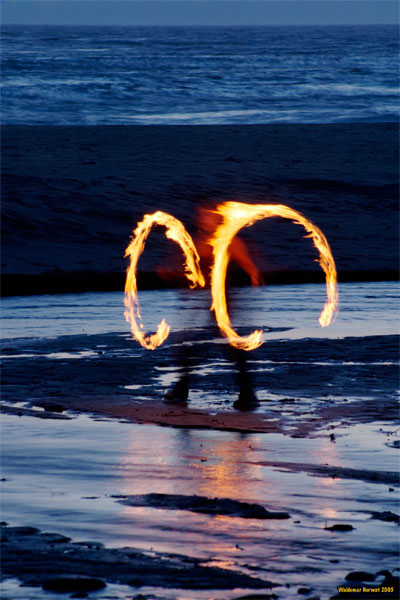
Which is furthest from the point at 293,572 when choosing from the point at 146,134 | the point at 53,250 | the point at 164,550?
the point at 146,134

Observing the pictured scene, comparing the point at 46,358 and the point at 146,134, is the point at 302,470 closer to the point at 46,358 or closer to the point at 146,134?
the point at 46,358

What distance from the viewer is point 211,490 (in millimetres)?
8141

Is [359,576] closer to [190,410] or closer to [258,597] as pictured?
[258,597]

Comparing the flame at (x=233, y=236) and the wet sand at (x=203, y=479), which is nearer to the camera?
the wet sand at (x=203, y=479)

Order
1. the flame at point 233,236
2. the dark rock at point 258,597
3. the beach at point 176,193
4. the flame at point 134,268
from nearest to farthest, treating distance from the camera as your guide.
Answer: the dark rock at point 258,597 < the flame at point 233,236 < the flame at point 134,268 < the beach at point 176,193

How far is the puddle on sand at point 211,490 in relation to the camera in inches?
267

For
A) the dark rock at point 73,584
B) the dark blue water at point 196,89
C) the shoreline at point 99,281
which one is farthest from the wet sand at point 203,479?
the dark blue water at point 196,89

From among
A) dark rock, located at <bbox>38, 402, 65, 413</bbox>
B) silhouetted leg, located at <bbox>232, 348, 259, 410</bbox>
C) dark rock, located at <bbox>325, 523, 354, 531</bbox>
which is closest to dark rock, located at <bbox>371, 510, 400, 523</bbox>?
dark rock, located at <bbox>325, 523, 354, 531</bbox>

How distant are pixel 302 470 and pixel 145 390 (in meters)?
3.61

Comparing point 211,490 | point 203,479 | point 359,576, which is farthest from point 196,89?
point 359,576

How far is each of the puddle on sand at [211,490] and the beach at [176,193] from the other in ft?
32.6

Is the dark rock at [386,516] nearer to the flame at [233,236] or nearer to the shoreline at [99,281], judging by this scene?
the flame at [233,236]

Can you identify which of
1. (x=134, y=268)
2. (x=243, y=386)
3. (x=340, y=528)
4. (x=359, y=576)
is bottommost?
(x=359, y=576)

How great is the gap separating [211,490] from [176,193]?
1921 cm
